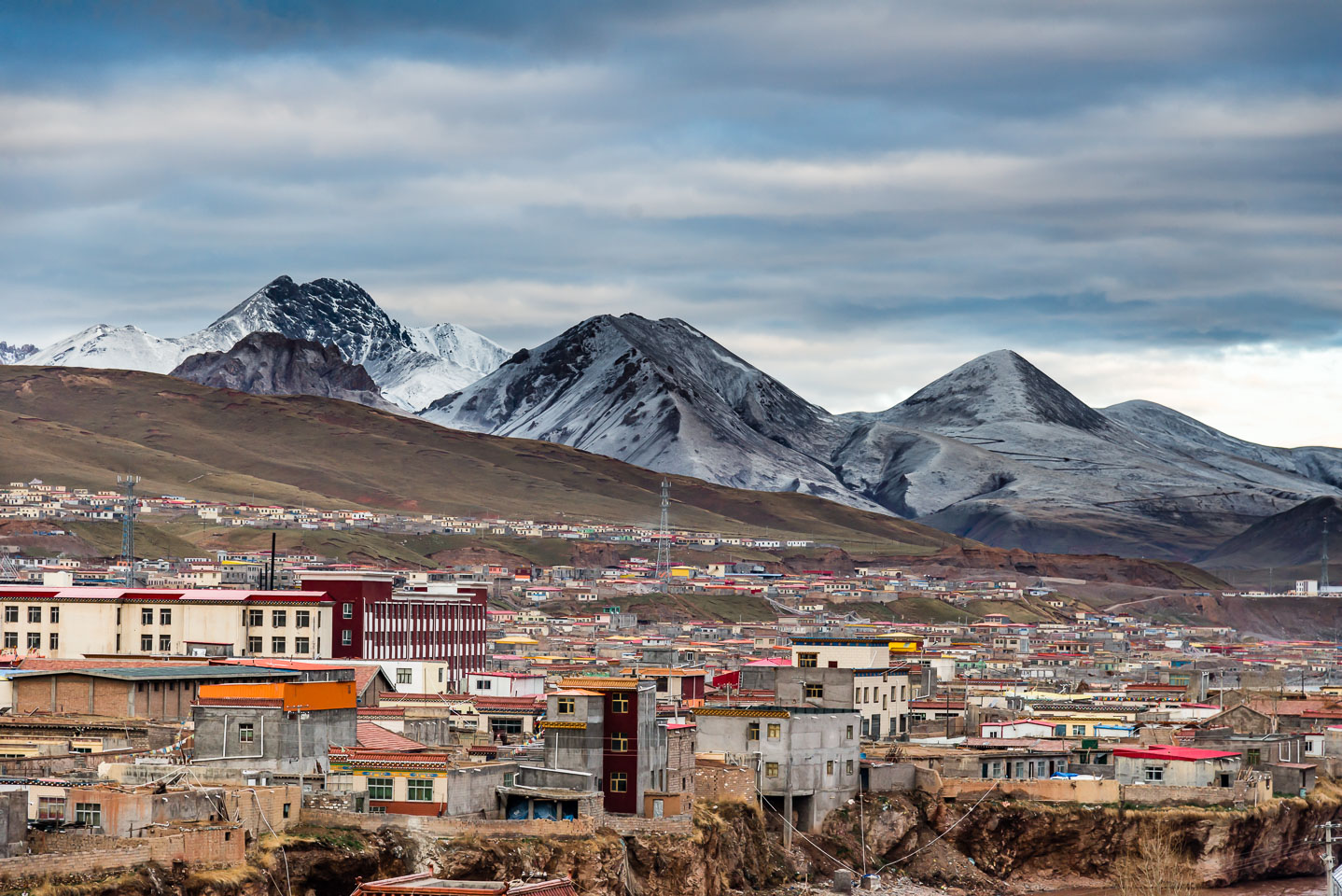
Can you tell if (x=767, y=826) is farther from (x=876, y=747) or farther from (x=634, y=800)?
(x=876, y=747)

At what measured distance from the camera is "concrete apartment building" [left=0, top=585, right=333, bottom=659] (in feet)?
354

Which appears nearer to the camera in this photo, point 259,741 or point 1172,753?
point 259,741

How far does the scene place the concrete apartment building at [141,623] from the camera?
107812 millimetres

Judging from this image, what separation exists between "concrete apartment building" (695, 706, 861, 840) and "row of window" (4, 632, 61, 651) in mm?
42261

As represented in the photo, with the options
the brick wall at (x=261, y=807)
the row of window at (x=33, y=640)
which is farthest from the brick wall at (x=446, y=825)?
the row of window at (x=33, y=640)

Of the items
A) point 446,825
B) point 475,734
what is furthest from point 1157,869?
point 446,825

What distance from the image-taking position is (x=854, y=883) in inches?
2864

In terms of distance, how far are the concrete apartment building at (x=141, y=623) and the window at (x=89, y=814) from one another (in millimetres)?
53493

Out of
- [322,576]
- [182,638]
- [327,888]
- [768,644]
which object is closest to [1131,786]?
[327,888]

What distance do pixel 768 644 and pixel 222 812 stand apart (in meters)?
118

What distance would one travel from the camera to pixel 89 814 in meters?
51.8

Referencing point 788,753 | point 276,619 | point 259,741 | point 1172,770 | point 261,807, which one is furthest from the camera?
point 276,619

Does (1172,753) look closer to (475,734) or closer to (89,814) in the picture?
(475,734)

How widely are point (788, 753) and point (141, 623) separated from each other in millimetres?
44506
